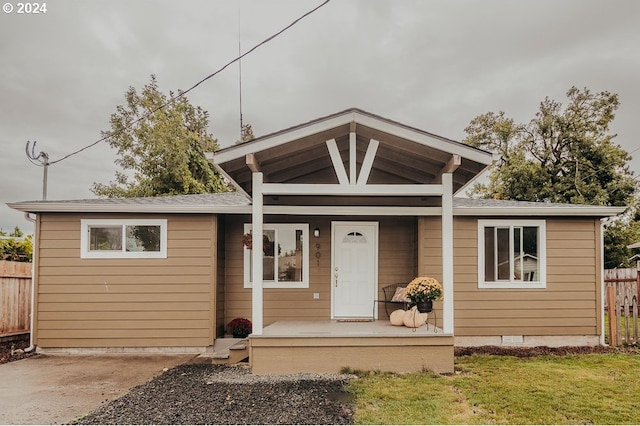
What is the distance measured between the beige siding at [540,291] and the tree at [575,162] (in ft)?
31.4

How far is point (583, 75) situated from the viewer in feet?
53.6

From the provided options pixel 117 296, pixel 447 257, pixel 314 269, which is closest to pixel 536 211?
pixel 447 257

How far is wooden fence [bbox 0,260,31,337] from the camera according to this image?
7.98 m

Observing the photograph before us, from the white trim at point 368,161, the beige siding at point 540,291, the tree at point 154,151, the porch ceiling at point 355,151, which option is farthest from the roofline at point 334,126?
the tree at point 154,151

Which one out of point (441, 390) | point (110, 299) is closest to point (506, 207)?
point (441, 390)

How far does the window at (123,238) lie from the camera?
7367 mm

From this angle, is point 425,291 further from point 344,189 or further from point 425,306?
point 344,189

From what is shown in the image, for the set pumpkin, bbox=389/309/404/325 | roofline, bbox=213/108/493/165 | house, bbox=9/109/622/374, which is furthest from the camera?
pumpkin, bbox=389/309/404/325

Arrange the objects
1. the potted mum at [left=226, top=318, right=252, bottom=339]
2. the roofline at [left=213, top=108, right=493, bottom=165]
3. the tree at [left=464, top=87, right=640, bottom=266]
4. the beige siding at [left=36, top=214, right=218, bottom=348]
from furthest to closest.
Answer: the tree at [left=464, top=87, right=640, bottom=266] < the potted mum at [left=226, top=318, right=252, bottom=339] < the beige siding at [left=36, top=214, right=218, bottom=348] < the roofline at [left=213, top=108, right=493, bottom=165]

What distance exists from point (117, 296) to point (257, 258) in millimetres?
2948

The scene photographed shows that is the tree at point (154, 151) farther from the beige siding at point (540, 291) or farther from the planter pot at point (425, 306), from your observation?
the planter pot at point (425, 306)

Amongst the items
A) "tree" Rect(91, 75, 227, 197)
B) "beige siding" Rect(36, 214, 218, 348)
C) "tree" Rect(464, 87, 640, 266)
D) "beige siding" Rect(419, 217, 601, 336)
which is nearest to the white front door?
"beige siding" Rect(419, 217, 601, 336)

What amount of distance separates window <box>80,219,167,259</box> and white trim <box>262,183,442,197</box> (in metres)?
2.57

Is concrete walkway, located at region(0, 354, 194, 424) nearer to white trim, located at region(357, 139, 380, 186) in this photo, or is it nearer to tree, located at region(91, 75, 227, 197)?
white trim, located at region(357, 139, 380, 186)
